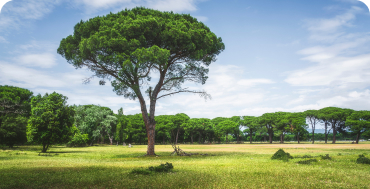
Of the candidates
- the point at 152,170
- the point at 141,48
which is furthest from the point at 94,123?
the point at 152,170

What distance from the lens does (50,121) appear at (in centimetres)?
2988

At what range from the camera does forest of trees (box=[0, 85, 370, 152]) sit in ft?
98.4

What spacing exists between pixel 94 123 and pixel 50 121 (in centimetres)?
3592

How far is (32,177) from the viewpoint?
987 centimetres

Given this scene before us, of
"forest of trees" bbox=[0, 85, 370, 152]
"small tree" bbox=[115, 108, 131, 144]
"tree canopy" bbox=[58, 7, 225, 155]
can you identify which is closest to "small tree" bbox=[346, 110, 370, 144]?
"forest of trees" bbox=[0, 85, 370, 152]

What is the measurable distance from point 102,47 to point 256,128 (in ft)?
280

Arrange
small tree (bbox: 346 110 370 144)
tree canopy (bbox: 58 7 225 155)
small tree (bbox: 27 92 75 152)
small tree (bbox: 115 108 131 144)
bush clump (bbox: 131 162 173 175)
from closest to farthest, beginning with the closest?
bush clump (bbox: 131 162 173 175)
tree canopy (bbox: 58 7 225 155)
small tree (bbox: 27 92 75 152)
small tree (bbox: 346 110 370 144)
small tree (bbox: 115 108 131 144)

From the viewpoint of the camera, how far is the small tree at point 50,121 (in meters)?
29.5

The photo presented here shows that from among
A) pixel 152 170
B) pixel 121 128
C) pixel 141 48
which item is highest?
pixel 141 48

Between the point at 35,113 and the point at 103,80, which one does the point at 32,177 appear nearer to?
the point at 103,80

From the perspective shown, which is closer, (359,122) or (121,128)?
(359,122)

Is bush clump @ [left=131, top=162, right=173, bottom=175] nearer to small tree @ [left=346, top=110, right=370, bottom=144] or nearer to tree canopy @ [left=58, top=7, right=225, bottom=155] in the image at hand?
tree canopy @ [left=58, top=7, right=225, bottom=155]

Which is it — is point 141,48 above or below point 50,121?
above

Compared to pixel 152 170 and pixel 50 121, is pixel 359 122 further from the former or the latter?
pixel 50 121
